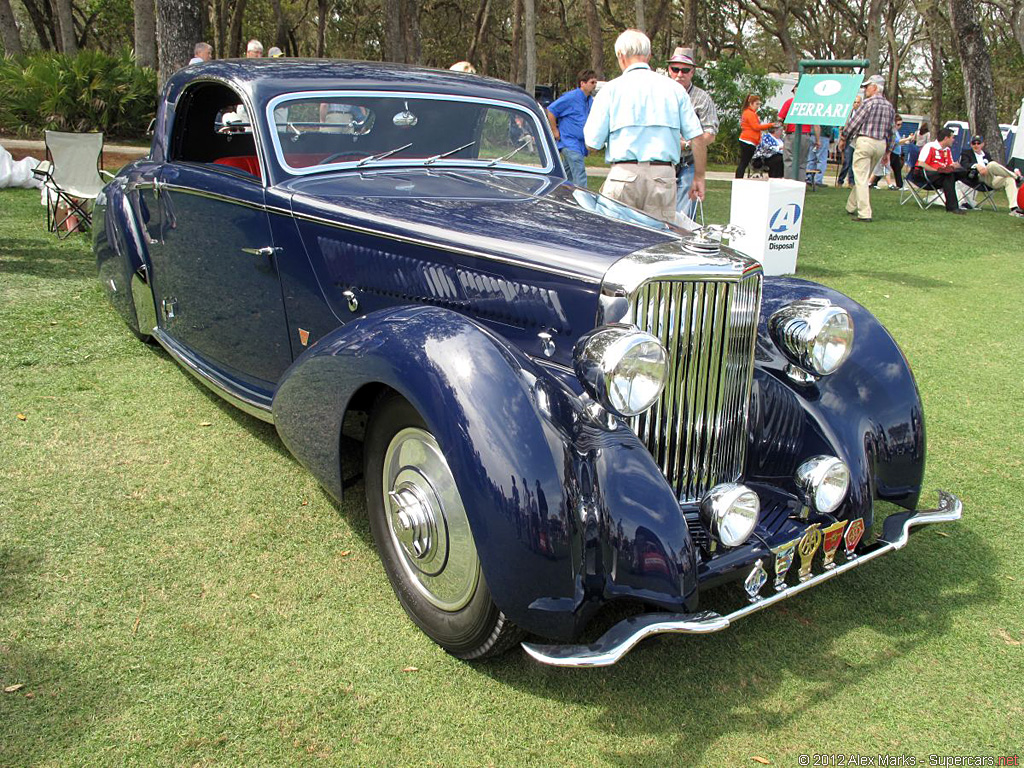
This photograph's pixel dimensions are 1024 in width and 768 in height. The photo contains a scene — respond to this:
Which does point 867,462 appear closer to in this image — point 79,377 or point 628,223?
point 628,223

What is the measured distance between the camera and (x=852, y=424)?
3082 mm

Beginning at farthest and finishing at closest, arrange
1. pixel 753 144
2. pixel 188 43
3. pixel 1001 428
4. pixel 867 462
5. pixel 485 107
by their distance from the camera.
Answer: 1. pixel 753 144
2. pixel 188 43
3. pixel 1001 428
4. pixel 485 107
5. pixel 867 462

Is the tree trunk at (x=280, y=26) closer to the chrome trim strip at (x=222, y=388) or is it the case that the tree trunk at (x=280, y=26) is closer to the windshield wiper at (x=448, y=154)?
the chrome trim strip at (x=222, y=388)

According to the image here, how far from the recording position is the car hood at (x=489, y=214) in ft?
9.09

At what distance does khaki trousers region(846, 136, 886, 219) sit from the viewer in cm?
1246

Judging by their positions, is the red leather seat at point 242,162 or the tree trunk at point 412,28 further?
the tree trunk at point 412,28

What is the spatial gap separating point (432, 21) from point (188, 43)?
31.0 meters

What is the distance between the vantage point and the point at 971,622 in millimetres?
2926

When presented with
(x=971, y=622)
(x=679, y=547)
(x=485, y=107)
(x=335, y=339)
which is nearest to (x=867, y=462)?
(x=971, y=622)

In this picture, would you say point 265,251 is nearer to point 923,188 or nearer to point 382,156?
point 382,156

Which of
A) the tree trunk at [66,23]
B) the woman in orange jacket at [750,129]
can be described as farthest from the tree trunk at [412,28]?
the woman in orange jacket at [750,129]

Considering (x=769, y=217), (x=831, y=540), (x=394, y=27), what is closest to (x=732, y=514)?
(x=831, y=540)

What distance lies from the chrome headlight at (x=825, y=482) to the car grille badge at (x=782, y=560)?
263mm

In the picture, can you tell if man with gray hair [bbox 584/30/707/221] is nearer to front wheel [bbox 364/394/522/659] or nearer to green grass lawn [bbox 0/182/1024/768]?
green grass lawn [bbox 0/182/1024/768]
